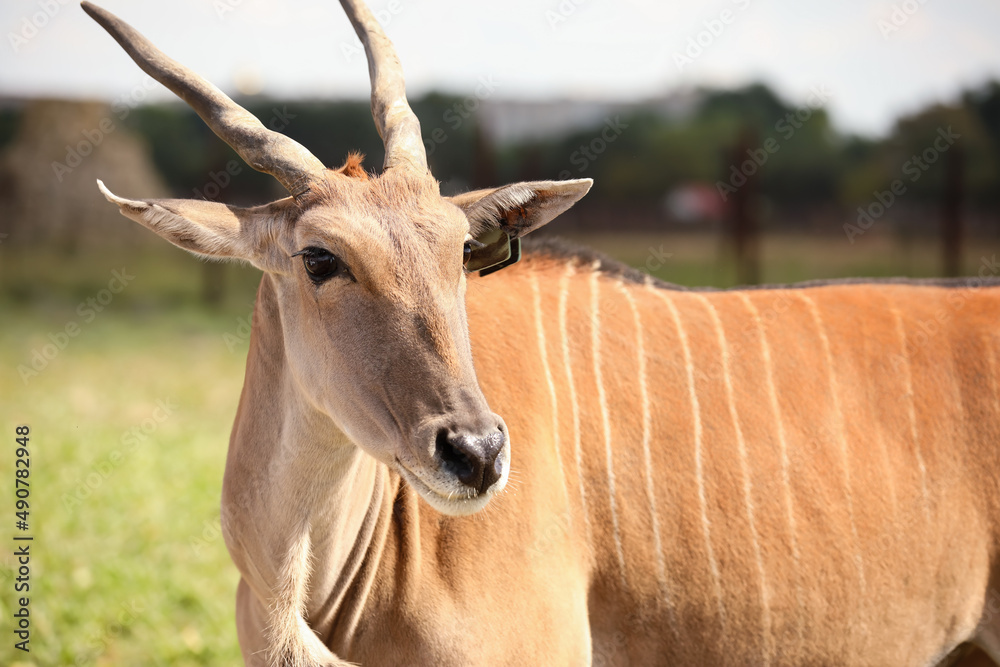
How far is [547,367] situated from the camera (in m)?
2.53

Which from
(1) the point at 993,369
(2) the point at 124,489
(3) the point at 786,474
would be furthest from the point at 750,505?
(2) the point at 124,489

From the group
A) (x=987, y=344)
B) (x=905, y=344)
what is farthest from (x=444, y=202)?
(x=987, y=344)

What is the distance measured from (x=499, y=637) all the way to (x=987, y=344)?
1.76 m

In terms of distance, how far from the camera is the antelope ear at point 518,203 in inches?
88.4

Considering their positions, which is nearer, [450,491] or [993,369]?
[450,491]

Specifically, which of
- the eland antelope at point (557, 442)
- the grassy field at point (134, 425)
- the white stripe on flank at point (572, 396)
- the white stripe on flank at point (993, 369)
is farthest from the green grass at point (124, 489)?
the white stripe on flank at point (993, 369)

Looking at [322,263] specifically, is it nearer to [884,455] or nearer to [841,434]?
[841,434]

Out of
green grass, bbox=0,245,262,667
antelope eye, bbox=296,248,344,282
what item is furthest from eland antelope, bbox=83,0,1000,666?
green grass, bbox=0,245,262,667

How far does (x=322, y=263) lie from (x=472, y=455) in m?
0.58

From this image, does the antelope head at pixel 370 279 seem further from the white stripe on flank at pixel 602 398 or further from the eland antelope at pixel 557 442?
the white stripe on flank at pixel 602 398

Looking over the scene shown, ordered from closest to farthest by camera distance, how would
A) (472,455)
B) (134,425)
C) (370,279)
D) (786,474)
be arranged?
(472,455) → (370,279) → (786,474) → (134,425)

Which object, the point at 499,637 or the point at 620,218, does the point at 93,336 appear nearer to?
the point at 620,218

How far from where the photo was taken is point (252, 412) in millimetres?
2260

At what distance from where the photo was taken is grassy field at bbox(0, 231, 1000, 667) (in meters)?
3.86
